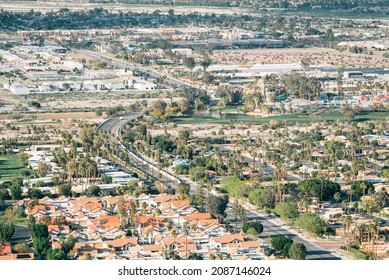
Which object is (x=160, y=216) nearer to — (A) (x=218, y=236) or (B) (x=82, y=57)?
(A) (x=218, y=236)

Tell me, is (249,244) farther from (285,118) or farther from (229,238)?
(285,118)

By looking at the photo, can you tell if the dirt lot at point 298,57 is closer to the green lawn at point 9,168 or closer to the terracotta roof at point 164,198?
the green lawn at point 9,168

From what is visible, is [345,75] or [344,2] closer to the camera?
[345,75]

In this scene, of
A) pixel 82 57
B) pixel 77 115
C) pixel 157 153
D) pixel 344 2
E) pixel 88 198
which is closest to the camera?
pixel 88 198

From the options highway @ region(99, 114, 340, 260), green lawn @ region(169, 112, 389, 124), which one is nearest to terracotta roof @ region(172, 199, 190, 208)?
highway @ region(99, 114, 340, 260)

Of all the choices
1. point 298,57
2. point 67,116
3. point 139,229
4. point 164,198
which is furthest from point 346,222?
point 298,57

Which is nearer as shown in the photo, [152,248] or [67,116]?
[152,248]

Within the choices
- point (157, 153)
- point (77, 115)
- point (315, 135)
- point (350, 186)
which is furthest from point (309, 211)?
point (77, 115)
